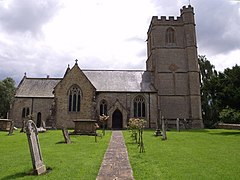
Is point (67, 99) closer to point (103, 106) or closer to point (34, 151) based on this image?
point (103, 106)

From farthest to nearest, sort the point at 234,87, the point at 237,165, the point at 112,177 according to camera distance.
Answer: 1. the point at 234,87
2. the point at 237,165
3. the point at 112,177

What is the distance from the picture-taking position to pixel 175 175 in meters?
6.80

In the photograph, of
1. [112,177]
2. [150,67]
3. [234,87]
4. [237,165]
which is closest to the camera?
[112,177]

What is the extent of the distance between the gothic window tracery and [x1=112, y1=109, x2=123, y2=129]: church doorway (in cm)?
256

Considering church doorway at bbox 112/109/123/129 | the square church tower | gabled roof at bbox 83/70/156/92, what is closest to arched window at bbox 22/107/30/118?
gabled roof at bbox 83/70/156/92

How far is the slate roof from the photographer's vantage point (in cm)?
3701

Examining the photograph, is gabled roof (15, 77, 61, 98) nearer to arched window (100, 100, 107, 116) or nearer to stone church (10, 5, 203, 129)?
stone church (10, 5, 203, 129)

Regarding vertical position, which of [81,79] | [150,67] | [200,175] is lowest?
[200,175]

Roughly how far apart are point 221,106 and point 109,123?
624 inches

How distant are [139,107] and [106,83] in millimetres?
6890

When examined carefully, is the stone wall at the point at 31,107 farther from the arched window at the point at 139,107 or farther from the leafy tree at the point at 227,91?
the leafy tree at the point at 227,91

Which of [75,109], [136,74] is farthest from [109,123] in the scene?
[136,74]

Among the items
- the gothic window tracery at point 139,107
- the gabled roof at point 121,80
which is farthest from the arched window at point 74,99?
the gothic window tracery at point 139,107

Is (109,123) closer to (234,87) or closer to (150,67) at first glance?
(150,67)
